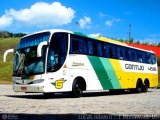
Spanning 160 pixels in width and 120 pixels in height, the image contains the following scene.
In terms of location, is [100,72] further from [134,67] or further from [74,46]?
[134,67]

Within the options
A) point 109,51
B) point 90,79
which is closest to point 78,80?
point 90,79

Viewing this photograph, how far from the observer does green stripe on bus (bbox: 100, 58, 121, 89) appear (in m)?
21.7

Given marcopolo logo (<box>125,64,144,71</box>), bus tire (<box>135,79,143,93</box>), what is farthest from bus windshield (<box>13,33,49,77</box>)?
bus tire (<box>135,79,143,93</box>)

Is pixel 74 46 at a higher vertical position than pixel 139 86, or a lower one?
higher

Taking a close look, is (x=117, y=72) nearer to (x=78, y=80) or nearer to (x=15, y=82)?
(x=78, y=80)

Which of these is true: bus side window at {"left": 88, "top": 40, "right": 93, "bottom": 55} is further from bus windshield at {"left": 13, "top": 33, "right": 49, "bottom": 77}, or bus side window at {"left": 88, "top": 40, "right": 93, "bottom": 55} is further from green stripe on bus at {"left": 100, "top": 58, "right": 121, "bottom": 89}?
bus windshield at {"left": 13, "top": 33, "right": 49, "bottom": 77}

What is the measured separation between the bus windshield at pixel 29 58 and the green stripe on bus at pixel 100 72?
11.1 feet

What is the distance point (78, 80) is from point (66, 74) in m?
1.26

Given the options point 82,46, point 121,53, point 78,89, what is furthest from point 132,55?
point 78,89

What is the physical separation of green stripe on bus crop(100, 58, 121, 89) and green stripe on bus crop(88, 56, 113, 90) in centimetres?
28

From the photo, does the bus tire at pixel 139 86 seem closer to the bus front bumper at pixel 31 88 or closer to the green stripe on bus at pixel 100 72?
the green stripe on bus at pixel 100 72

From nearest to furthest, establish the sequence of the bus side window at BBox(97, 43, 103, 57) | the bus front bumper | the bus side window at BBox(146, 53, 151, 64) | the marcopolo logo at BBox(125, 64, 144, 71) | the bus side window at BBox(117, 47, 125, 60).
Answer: the bus front bumper < the bus side window at BBox(97, 43, 103, 57) < the bus side window at BBox(117, 47, 125, 60) < the marcopolo logo at BBox(125, 64, 144, 71) < the bus side window at BBox(146, 53, 151, 64)

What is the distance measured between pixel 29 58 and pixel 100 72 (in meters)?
5.08

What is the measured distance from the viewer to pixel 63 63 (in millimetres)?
17734
